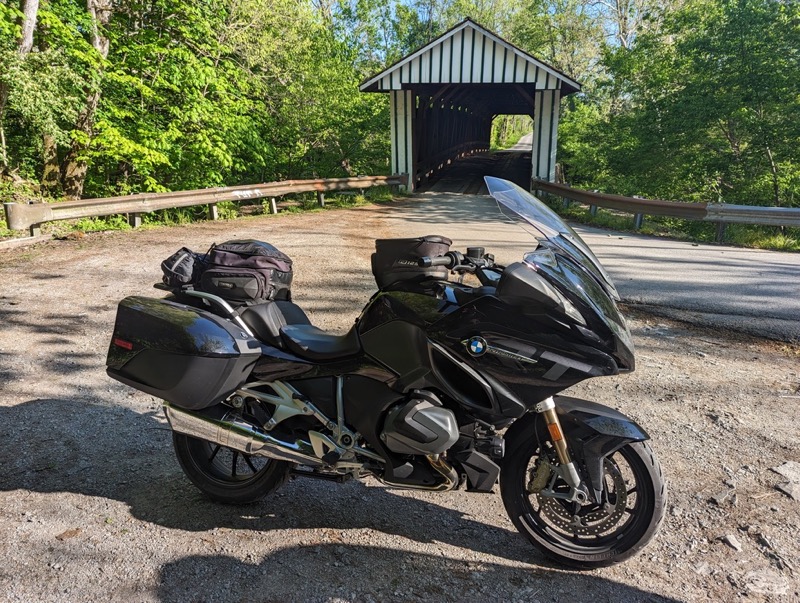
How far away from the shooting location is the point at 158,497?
3201 millimetres

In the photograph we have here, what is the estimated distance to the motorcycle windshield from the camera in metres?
2.51

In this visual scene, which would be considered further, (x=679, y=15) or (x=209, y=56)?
(x=679, y=15)

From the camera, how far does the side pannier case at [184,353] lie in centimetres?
275

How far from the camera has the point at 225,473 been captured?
3188 mm

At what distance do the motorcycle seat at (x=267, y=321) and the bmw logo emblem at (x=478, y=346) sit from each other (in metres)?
1.01

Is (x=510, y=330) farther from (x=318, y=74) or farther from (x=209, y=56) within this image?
(x=318, y=74)

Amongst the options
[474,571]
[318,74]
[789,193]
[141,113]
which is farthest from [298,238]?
[789,193]

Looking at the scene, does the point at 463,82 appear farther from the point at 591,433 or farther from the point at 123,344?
the point at 591,433

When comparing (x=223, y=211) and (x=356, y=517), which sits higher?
(x=223, y=211)

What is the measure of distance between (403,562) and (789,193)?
1698cm

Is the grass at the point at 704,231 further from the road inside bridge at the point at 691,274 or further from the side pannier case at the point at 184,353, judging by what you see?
the side pannier case at the point at 184,353

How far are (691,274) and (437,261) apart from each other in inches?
281

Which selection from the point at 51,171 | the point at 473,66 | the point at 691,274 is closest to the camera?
the point at 691,274

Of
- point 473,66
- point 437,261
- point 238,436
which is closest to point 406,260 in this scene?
point 437,261
